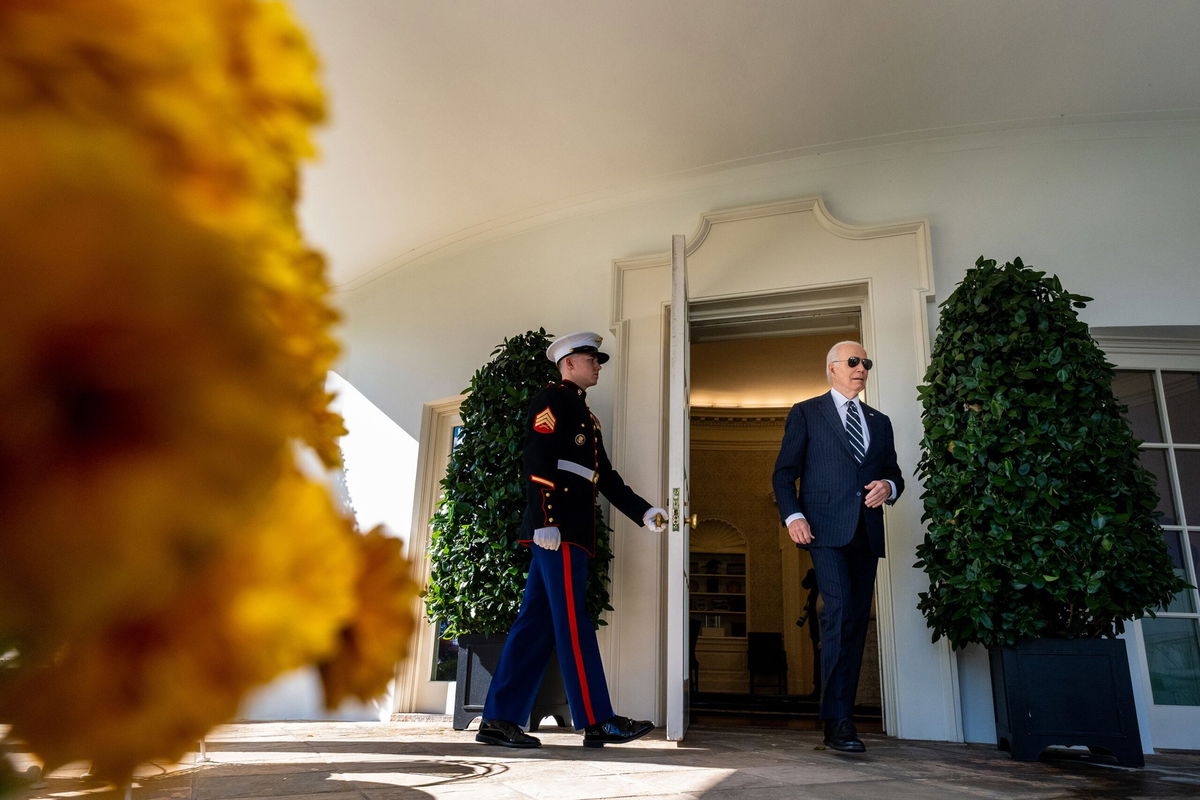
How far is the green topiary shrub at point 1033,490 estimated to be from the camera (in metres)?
2.59

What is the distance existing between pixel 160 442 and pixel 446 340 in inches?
194

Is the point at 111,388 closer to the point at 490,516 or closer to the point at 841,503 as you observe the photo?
the point at 841,503

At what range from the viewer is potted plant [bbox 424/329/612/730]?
138 inches

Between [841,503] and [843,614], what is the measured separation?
1.37 feet

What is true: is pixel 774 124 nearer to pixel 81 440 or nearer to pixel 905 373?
pixel 905 373

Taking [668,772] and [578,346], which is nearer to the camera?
[668,772]

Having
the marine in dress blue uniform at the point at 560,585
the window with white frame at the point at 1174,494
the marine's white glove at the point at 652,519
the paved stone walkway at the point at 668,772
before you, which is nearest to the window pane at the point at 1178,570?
the window with white frame at the point at 1174,494

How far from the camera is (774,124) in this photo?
396 cm

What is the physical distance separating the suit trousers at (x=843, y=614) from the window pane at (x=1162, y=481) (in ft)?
5.11

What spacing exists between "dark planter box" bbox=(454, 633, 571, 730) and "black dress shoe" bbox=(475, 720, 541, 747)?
30.1 inches

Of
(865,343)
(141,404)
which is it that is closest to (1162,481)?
(865,343)

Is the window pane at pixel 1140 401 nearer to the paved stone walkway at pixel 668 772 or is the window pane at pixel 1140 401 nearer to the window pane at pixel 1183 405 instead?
the window pane at pixel 1183 405

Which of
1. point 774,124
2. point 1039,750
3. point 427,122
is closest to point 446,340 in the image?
point 427,122

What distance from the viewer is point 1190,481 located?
3512 mm
